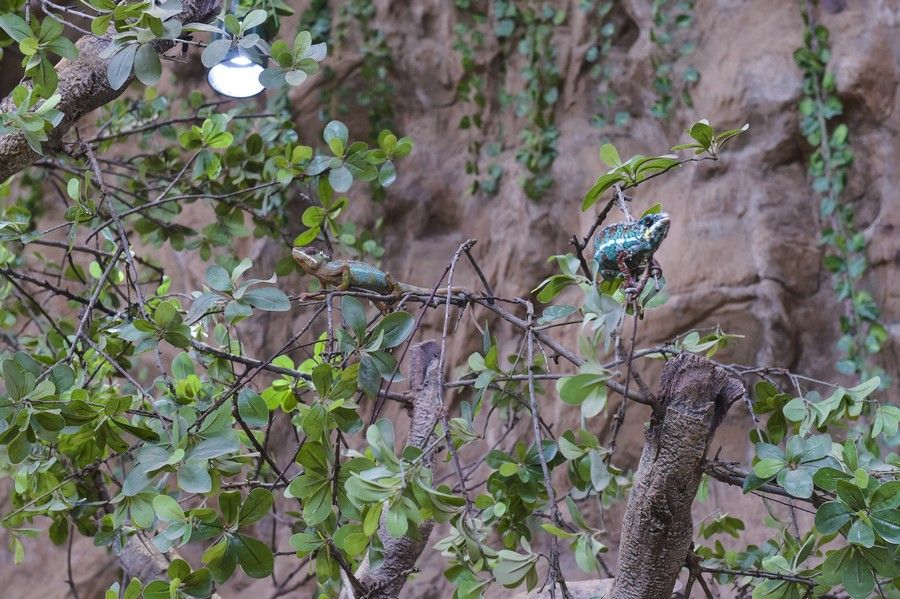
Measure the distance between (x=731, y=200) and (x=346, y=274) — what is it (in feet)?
4.72

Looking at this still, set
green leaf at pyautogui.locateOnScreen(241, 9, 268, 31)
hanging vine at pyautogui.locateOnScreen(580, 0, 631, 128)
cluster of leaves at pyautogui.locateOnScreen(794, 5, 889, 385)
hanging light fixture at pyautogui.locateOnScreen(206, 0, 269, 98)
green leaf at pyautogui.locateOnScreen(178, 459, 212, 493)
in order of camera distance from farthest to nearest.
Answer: hanging vine at pyautogui.locateOnScreen(580, 0, 631, 128), cluster of leaves at pyautogui.locateOnScreen(794, 5, 889, 385), hanging light fixture at pyautogui.locateOnScreen(206, 0, 269, 98), green leaf at pyautogui.locateOnScreen(241, 9, 268, 31), green leaf at pyautogui.locateOnScreen(178, 459, 212, 493)

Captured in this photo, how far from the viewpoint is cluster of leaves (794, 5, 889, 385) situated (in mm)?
2268

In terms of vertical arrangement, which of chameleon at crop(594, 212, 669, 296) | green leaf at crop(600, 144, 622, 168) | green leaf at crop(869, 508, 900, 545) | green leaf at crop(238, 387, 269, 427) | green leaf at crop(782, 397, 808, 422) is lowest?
green leaf at crop(238, 387, 269, 427)

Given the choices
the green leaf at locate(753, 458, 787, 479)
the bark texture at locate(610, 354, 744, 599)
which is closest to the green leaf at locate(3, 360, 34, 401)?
the bark texture at locate(610, 354, 744, 599)

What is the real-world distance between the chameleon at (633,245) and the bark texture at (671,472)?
0.42 feet

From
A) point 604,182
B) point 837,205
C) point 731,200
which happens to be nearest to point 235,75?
point 604,182

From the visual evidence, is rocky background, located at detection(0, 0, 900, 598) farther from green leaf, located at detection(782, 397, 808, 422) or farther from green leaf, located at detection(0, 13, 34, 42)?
green leaf, located at detection(0, 13, 34, 42)

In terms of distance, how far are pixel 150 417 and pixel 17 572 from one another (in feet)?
8.60

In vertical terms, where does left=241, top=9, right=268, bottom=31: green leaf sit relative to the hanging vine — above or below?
above

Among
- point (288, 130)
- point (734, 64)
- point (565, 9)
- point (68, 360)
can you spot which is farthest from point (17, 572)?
point (734, 64)

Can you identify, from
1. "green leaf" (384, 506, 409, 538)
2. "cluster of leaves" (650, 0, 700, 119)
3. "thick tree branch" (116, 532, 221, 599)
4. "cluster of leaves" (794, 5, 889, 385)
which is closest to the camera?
"green leaf" (384, 506, 409, 538)

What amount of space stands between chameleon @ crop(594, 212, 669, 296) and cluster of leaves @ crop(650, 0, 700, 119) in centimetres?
169

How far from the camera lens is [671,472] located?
1.04m

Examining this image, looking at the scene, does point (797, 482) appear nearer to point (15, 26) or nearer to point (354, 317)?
point (354, 317)
